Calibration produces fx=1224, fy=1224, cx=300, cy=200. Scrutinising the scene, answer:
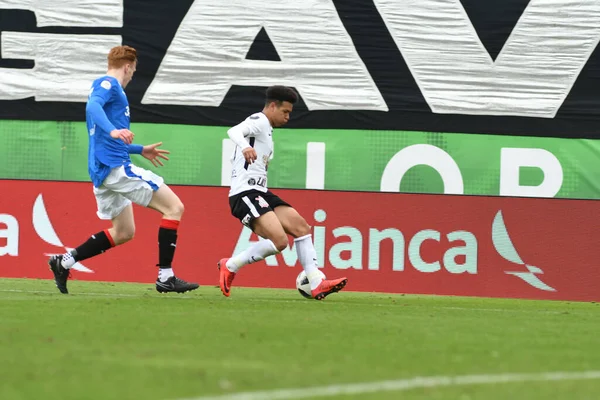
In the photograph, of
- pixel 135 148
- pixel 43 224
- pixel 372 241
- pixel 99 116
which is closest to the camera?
pixel 99 116

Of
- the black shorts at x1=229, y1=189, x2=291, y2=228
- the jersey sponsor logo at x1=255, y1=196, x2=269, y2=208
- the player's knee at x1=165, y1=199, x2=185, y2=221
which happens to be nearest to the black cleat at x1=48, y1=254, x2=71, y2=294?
the player's knee at x1=165, y1=199, x2=185, y2=221

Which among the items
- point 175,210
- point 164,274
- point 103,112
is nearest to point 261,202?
point 175,210

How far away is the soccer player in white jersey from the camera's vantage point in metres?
11.1

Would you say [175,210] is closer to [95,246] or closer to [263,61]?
[95,246]

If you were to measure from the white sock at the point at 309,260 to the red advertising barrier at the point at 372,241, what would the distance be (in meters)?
3.25

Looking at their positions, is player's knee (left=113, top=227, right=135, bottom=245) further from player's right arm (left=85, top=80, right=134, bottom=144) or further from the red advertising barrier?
the red advertising barrier

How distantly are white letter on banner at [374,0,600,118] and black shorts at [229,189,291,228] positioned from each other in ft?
15.7

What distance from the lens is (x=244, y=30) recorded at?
616 inches

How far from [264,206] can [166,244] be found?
99 centimetres

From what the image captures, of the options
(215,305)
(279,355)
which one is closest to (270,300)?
(215,305)

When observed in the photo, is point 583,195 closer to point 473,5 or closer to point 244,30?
point 473,5

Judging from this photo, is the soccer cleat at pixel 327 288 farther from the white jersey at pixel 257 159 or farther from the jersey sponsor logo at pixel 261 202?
the white jersey at pixel 257 159

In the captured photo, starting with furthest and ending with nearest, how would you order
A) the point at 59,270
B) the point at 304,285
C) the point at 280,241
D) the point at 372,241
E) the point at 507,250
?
the point at 372,241, the point at 507,250, the point at 304,285, the point at 280,241, the point at 59,270

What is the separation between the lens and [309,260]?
11.1 m
